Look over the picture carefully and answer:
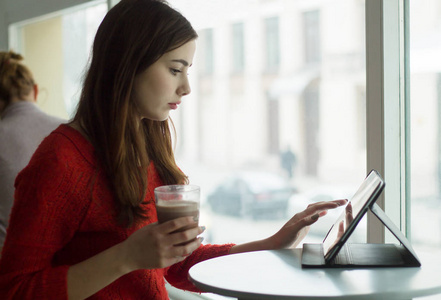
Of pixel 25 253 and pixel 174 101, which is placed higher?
pixel 174 101

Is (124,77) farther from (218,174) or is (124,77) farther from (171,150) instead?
(218,174)

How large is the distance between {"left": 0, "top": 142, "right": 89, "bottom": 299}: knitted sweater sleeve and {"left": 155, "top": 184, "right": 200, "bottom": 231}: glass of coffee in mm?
226

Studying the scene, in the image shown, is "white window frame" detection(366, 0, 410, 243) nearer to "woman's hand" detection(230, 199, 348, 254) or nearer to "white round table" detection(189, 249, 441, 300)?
"woman's hand" detection(230, 199, 348, 254)

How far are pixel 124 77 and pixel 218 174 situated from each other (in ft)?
13.8

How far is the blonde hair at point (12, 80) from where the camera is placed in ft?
7.53

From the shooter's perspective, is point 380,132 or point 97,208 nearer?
point 97,208

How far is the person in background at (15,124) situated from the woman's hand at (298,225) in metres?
1.33

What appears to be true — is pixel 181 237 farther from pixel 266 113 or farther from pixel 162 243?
pixel 266 113

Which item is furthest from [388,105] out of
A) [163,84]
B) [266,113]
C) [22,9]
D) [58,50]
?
[266,113]

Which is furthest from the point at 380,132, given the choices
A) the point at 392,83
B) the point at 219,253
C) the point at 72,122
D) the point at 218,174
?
the point at 218,174

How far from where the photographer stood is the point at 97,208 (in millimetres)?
1180

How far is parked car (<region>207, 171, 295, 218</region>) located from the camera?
17.1ft

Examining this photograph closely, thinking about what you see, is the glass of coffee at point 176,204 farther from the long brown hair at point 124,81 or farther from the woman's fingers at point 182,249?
the long brown hair at point 124,81

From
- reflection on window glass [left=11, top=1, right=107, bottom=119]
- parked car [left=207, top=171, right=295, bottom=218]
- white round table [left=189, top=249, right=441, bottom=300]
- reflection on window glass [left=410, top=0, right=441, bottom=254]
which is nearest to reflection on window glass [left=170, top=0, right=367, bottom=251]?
parked car [left=207, top=171, right=295, bottom=218]
